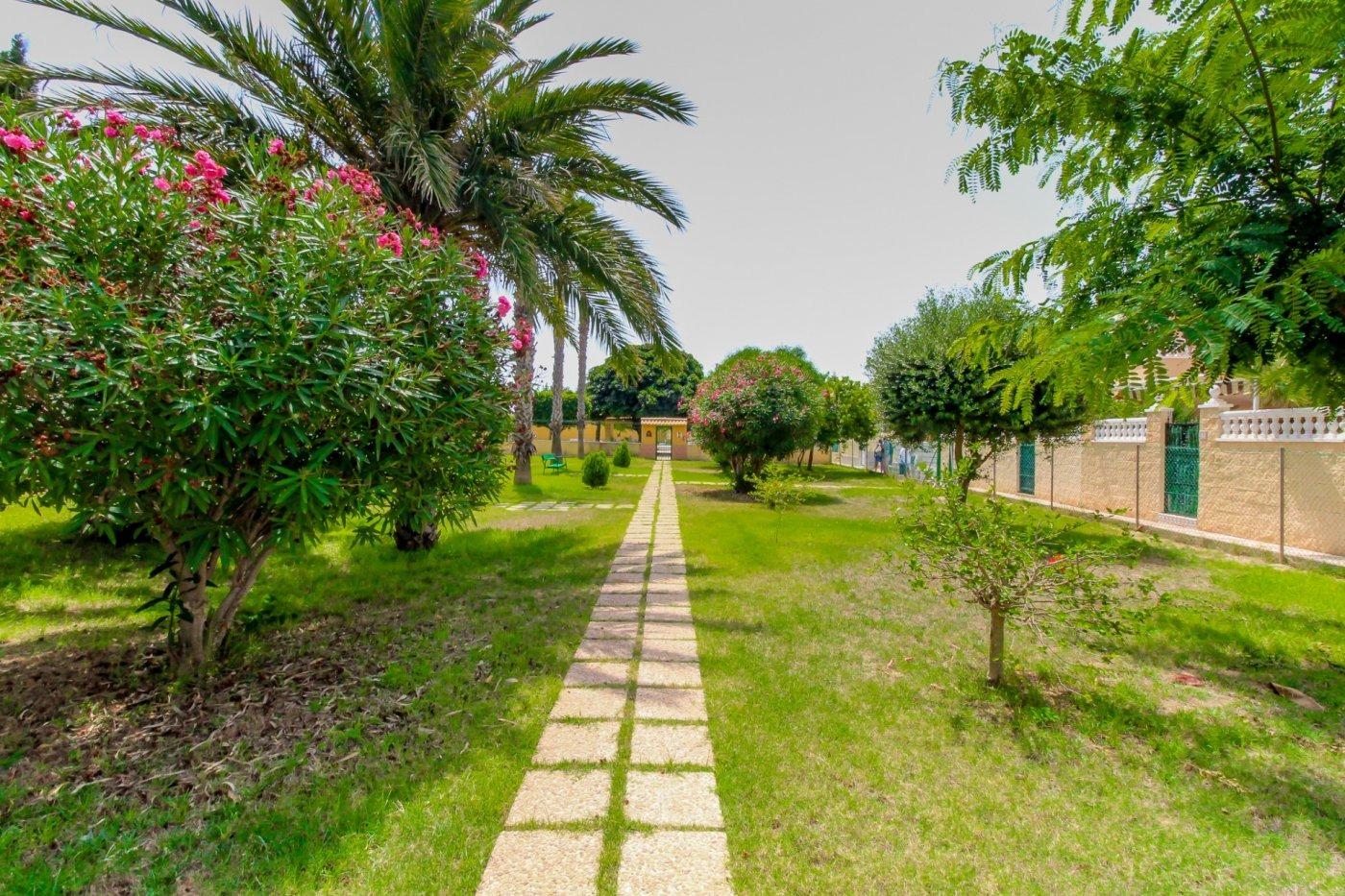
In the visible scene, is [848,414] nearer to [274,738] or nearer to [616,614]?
[616,614]

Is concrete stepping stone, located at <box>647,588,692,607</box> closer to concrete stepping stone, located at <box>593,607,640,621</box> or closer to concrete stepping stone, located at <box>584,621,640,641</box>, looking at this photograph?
concrete stepping stone, located at <box>593,607,640,621</box>

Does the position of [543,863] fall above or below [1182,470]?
below

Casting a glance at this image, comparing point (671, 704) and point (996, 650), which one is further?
point (996, 650)

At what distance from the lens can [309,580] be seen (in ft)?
21.0

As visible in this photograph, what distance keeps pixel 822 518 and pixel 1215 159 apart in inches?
394

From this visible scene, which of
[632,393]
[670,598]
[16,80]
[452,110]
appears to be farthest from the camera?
[632,393]

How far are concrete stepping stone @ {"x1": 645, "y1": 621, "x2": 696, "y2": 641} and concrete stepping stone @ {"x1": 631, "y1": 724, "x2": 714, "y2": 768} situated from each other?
1567 millimetres

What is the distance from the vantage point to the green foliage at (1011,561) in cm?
340

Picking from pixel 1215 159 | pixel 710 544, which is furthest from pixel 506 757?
pixel 710 544

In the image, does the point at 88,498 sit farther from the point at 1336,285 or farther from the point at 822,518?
the point at 822,518

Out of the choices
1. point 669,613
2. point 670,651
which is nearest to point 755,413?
point 669,613

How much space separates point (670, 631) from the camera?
5.02 meters

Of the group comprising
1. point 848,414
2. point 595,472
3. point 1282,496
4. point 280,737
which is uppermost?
point 848,414

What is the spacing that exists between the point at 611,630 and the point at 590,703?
142 cm
